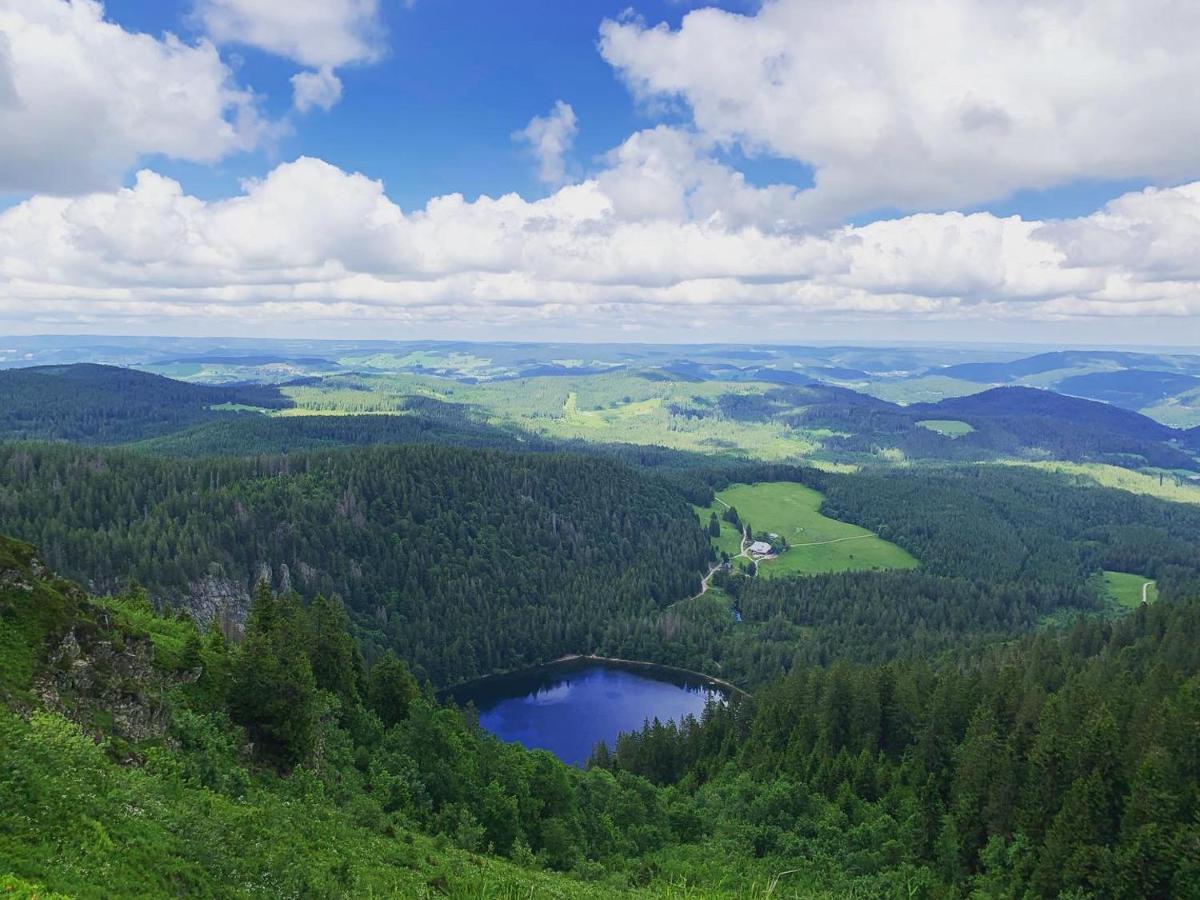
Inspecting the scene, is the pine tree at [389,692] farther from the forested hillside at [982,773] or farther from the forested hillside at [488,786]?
the forested hillside at [982,773]

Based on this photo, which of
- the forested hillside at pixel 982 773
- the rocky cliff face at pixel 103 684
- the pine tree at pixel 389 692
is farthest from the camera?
the pine tree at pixel 389 692

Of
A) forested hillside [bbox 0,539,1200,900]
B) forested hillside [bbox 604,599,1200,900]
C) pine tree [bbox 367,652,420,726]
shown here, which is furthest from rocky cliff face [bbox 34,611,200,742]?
forested hillside [bbox 604,599,1200,900]

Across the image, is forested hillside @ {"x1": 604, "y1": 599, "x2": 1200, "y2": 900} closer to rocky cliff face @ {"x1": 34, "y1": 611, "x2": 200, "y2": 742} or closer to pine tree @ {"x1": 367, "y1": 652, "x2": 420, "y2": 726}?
pine tree @ {"x1": 367, "y1": 652, "x2": 420, "y2": 726}

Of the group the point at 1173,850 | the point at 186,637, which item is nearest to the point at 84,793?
the point at 186,637

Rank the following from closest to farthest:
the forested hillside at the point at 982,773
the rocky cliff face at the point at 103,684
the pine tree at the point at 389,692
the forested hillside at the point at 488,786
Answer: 1. the forested hillside at the point at 488,786
2. the rocky cliff face at the point at 103,684
3. the forested hillside at the point at 982,773
4. the pine tree at the point at 389,692

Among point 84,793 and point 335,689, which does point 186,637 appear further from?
point 84,793

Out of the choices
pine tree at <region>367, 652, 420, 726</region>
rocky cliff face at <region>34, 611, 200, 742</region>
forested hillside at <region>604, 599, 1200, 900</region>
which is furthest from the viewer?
pine tree at <region>367, 652, 420, 726</region>

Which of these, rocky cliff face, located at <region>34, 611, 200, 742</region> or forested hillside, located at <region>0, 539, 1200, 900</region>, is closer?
forested hillside, located at <region>0, 539, 1200, 900</region>

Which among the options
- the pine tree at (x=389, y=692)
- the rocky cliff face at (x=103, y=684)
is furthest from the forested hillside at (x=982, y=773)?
the rocky cliff face at (x=103, y=684)

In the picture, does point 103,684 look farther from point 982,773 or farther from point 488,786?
point 982,773

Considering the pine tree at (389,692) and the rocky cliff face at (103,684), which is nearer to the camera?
the rocky cliff face at (103,684)

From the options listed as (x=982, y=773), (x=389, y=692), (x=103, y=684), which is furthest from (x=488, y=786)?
(x=982, y=773)
